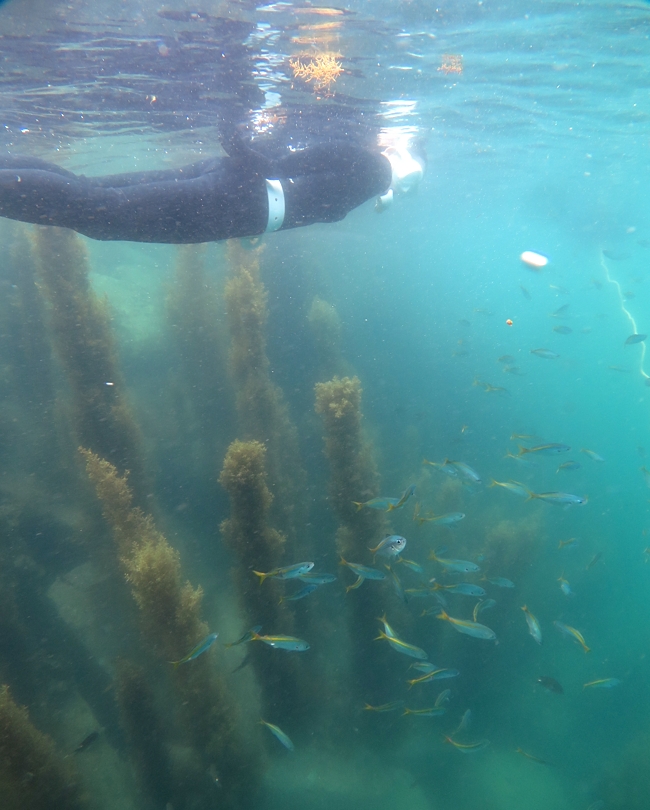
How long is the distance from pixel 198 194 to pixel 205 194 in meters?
0.08

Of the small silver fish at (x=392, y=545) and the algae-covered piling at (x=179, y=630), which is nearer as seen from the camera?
the small silver fish at (x=392, y=545)

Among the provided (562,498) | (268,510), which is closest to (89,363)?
(268,510)

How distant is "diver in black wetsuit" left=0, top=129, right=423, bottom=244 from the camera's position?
386 centimetres

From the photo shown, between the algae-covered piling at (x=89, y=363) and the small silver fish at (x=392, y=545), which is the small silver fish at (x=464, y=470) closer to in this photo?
the small silver fish at (x=392, y=545)

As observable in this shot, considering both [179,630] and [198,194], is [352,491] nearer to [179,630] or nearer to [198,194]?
[179,630]

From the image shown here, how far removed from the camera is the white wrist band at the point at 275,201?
15.8 feet

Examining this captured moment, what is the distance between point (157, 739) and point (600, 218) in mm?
37470

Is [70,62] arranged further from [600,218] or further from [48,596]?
[600,218]

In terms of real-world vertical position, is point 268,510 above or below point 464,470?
below

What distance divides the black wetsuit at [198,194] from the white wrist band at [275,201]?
66mm

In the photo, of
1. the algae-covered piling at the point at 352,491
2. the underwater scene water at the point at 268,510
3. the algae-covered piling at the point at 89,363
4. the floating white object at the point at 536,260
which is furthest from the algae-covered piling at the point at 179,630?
the floating white object at the point at 536,260

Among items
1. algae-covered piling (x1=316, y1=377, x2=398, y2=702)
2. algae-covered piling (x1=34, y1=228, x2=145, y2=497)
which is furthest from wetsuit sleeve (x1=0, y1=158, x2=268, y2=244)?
algae-covered piling (x1=34, y1=228, x2=145, y2=497)

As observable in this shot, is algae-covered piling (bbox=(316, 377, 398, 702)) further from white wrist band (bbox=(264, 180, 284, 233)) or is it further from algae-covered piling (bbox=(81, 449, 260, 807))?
white wrist band (bbox=(264, 180, 284, 233))

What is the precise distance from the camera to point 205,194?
4375 millimetres
